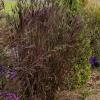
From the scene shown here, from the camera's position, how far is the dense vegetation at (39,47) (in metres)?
5.17

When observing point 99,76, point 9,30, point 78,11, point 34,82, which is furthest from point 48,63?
point 99,76

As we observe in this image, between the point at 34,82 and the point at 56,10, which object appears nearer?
the point at 34,82

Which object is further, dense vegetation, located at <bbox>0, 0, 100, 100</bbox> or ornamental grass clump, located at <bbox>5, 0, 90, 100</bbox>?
ornamental grass clump, located at <bbox>5, 0, 90, 100</bbox>

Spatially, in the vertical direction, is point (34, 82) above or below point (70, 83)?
above

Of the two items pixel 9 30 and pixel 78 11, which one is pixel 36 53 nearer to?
pixel 9 30

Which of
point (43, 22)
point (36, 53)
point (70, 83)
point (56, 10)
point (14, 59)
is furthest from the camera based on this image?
point (70, 83)

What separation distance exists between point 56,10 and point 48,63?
0.91 meters

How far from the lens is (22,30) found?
222 inches

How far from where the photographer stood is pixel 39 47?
5.63m

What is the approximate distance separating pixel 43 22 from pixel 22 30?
42 centimetres

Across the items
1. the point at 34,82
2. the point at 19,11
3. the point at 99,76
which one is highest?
the point at 19,11

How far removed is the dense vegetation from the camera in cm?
517

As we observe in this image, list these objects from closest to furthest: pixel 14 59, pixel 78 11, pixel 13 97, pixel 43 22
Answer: pixel 13 97
pixel 14 59
pixel 43 22
pixel 78 11

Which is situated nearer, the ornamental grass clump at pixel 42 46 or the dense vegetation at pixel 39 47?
the dense vegetation at pixel 39 47
